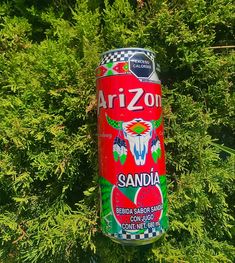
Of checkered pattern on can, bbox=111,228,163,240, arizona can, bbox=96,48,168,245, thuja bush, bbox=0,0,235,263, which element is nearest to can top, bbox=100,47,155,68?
arizona can, bbox=96,48,168,245

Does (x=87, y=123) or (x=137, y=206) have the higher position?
(x=87, y=123)

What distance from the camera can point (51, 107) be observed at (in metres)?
1.30

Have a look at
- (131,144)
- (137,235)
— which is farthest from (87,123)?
(137,235)

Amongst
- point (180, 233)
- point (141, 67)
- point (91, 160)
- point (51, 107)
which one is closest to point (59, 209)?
point (91, 160)

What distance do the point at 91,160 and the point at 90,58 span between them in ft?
1.18

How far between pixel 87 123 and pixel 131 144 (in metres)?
0.29

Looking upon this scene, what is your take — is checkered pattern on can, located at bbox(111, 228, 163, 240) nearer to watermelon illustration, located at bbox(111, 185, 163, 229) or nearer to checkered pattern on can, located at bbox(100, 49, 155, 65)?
watermelon illustration, located at bbox(111, 185, 163, 229)

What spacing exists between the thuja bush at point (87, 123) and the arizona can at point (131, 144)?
17 cm

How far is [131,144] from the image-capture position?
107cm

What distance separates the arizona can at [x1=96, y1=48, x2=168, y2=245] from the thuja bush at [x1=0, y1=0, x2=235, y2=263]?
0.17m

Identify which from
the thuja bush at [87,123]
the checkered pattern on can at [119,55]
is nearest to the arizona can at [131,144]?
the checkered pattern on can at [119,55]

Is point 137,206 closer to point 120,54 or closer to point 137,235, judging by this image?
point 137,235

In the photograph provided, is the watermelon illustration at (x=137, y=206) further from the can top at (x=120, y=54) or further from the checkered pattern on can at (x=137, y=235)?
the can top at (x=120, y=54)

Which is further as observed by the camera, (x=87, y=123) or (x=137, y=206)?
(x=87, y=123)
